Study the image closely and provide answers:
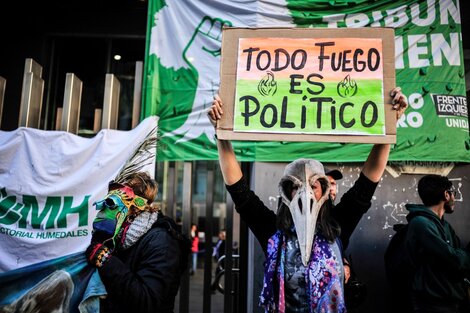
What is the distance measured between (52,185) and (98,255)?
2210mm

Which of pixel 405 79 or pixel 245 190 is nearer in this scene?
pixel 245 190

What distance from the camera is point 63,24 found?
6801 millimetres

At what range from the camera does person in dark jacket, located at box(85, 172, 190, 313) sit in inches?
83.5

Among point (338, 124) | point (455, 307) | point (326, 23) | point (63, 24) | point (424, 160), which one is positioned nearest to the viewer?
point (338, 124)

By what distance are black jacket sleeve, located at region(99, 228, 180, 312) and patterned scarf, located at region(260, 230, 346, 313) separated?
0.57 meters

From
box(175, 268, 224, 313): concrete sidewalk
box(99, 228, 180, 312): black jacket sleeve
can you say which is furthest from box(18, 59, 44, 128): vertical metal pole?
box(175, 268, 224, 313): concrete sidewalk

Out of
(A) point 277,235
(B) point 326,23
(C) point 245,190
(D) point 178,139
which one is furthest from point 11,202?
(B) point 326,23

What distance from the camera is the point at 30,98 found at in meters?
4.39

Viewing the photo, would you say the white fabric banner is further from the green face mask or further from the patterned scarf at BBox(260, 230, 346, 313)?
the patterned scarf at BBox(260, 230, 346, 313)

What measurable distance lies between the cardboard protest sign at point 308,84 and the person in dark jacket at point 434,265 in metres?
1.02

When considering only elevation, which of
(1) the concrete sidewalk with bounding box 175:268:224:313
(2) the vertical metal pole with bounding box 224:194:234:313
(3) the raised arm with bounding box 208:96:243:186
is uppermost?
(3) the raised arm with bounding box 208:96:243:186

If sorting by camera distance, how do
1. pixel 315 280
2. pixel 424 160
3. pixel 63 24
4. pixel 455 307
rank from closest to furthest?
pixel 315 280, pixel 455 307, pixel 424 160, pixel 63 24

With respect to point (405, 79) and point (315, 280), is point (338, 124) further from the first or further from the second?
point (405, 79)

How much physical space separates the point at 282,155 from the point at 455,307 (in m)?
1.95
